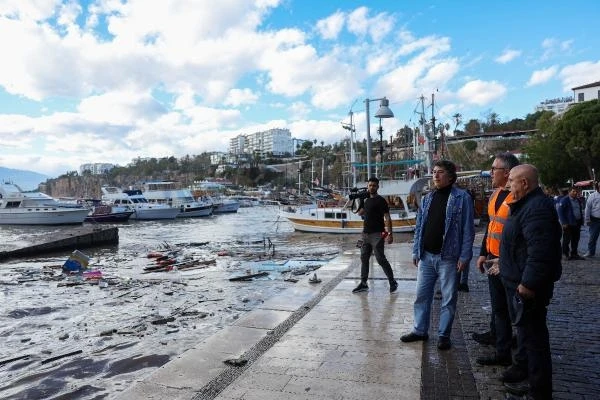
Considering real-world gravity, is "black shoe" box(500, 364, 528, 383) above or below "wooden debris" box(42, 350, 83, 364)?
above

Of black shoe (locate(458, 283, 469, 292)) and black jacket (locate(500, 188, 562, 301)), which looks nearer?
black jacket (locate(500, 188, 562, 301))

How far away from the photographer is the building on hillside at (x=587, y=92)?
80.1 metres

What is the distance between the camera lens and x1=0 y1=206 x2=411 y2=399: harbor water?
530cm

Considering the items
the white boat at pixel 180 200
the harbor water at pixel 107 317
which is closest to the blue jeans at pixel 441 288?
the harbor water at pixel 107 317

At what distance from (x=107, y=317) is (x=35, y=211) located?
3770 cm

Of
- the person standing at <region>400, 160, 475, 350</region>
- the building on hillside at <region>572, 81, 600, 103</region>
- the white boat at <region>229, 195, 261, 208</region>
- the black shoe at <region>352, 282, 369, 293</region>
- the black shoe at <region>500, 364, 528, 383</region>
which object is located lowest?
the white boat at <region>229, 195, 261, 208</region>

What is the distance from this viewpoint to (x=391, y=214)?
85.1 ft

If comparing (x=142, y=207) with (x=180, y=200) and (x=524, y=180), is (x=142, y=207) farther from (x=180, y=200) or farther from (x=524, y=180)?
(x=524, y=180)

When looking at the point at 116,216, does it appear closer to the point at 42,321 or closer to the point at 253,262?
the point at 253,262

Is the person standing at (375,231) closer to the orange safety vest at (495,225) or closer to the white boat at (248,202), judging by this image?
the orange safety vest at (495,225)

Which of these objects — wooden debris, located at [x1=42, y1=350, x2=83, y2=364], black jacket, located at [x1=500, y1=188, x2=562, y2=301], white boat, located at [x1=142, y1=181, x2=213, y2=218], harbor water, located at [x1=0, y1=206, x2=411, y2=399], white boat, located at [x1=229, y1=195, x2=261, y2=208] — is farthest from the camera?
white boat, located at [x1=229, y1=195, x2=261, y2=208]

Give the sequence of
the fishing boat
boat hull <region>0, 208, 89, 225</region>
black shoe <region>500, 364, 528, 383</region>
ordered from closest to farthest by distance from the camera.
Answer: black shoe <region>500, 364, 528, 383</region>, boat hull <region>0, 208, 89, 225</region>, the fishing boat

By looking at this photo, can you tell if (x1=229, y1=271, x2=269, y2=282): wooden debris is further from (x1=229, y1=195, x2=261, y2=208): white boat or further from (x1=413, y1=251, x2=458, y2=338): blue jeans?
(x1=229, y1=195, x2=261, y2=208): white boat

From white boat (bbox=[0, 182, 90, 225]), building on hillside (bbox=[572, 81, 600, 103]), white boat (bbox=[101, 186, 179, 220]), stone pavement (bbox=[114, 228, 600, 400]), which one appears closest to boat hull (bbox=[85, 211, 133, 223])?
white boat (bbox=[101, 186, 179, 220])
